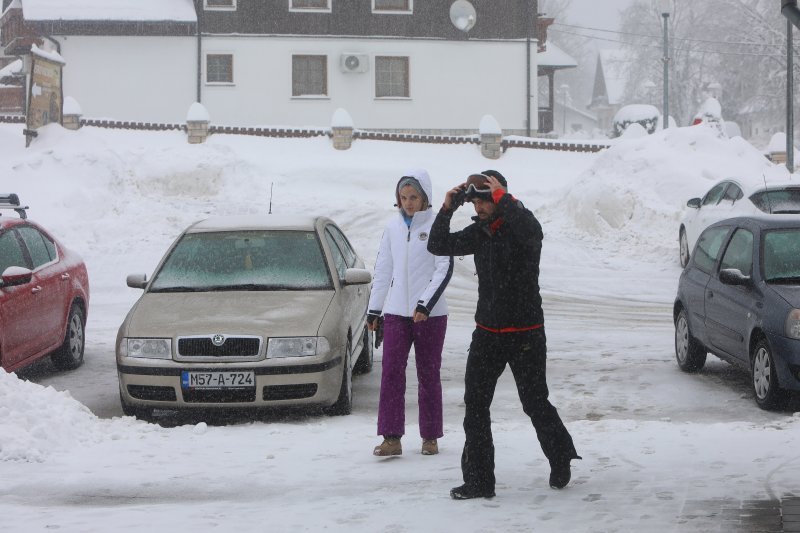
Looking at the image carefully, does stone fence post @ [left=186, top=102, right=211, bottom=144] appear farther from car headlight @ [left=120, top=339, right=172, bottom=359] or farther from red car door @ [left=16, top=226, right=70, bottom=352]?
car headlight @ [left=120, top=339, right=172, bottom=359]

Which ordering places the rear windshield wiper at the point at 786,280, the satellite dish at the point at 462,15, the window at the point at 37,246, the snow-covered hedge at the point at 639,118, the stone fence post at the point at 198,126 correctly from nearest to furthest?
1. the rear windshield wiper at the point at 786,280
2. the window at the point at 37,246
3. the stone fence post at the point at 198,126
4. the snow-covered hedge at the point at 639,118
5. the satellite dish at the point at 462,15

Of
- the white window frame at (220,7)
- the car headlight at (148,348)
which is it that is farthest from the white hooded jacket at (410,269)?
the white window frame at (220,7)

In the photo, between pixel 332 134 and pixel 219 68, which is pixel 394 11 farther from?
pixel 332 134

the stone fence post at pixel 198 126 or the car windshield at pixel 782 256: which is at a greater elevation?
the stone fence post at pixel 198 126

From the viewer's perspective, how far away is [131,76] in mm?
39406

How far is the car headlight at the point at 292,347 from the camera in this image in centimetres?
855

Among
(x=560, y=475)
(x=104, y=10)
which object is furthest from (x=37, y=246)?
(x=104, y=10)

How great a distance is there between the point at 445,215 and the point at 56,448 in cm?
296

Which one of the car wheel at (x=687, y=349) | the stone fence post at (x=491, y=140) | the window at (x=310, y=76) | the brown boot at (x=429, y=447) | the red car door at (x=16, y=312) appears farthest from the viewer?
the window at (x=310, y=76)

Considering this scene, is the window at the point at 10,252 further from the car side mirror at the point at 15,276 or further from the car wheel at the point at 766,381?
the car wheel at the point at 766,381

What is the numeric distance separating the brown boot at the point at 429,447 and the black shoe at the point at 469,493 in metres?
1.21

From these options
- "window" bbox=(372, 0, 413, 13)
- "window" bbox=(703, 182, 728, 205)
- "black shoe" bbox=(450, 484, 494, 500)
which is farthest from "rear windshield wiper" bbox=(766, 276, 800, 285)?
"window" bbox=(372, 0, 413, 13)

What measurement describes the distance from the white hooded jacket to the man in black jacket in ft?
3.40

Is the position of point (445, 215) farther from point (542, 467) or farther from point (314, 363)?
point (314, 363)
